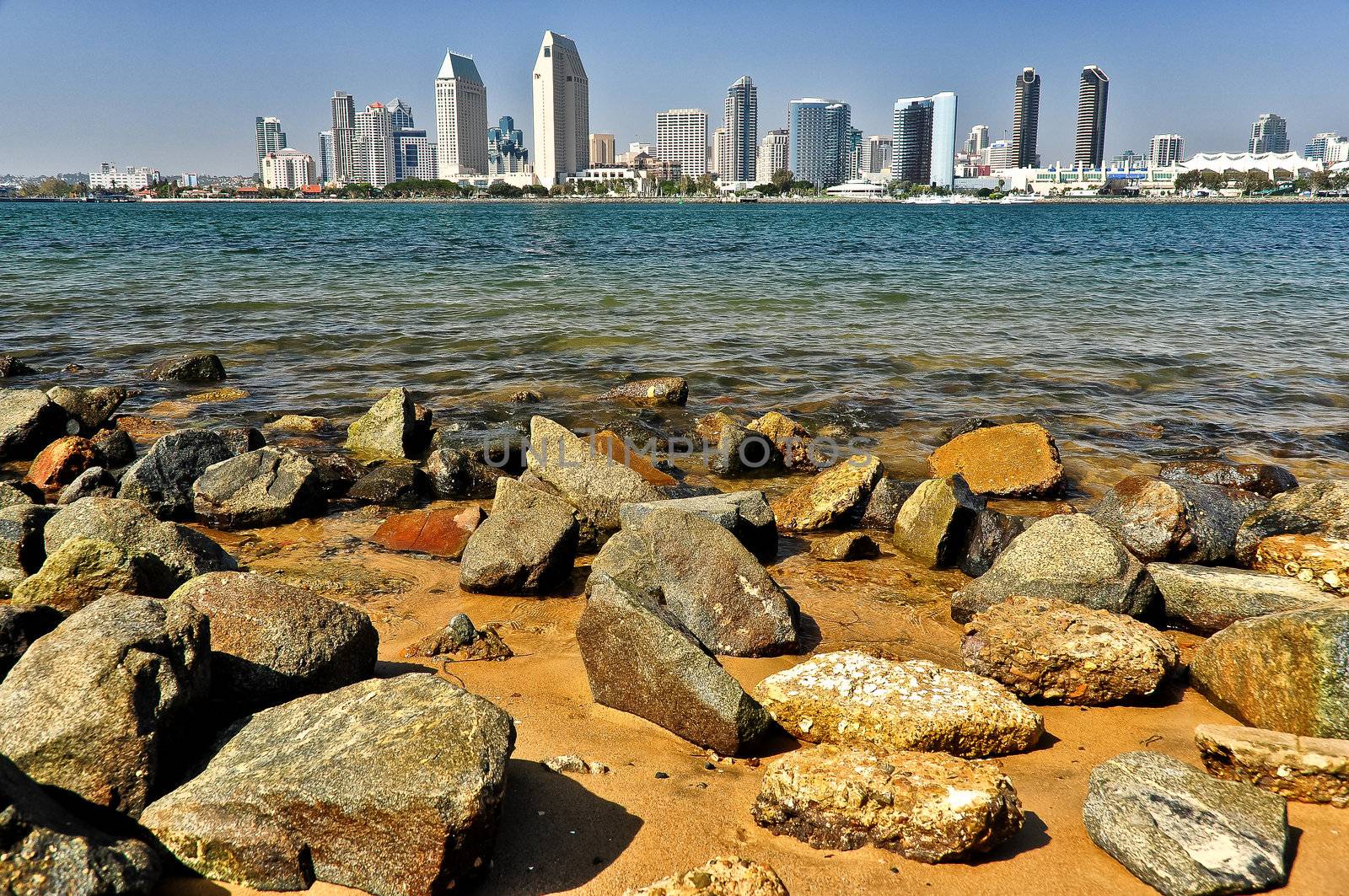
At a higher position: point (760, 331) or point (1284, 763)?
point (760, 331)

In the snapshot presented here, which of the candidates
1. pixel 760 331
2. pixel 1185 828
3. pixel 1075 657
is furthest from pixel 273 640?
pixel 760 331

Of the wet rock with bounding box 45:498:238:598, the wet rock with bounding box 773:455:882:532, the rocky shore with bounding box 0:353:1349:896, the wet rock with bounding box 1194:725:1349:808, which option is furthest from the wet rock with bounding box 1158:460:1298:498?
the wet rock with bounding box 45:498:238:598

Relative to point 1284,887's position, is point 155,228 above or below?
above

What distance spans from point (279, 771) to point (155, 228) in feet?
203

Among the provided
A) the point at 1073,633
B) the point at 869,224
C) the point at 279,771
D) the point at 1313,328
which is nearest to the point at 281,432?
the point at 279,771

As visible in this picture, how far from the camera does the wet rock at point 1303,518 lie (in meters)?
6.06

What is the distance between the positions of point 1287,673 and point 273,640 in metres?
4.25

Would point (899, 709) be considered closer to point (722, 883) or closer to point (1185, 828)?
point (1185, 828)

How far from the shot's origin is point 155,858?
284cm

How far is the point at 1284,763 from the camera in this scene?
340 centimetres

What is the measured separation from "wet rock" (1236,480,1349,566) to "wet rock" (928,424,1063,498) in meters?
1.67

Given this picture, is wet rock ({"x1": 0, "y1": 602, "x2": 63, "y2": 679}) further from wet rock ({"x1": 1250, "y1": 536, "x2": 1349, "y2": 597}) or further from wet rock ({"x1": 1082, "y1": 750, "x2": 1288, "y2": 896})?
wet rock ({"x1": 1250, "y1": 536, "x2": 1349, "y2": 597})

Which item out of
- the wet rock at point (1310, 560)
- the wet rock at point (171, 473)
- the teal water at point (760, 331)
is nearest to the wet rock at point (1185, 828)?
the wet rock at point (1310, 560)

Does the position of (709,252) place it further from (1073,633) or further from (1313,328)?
(1073,633)
